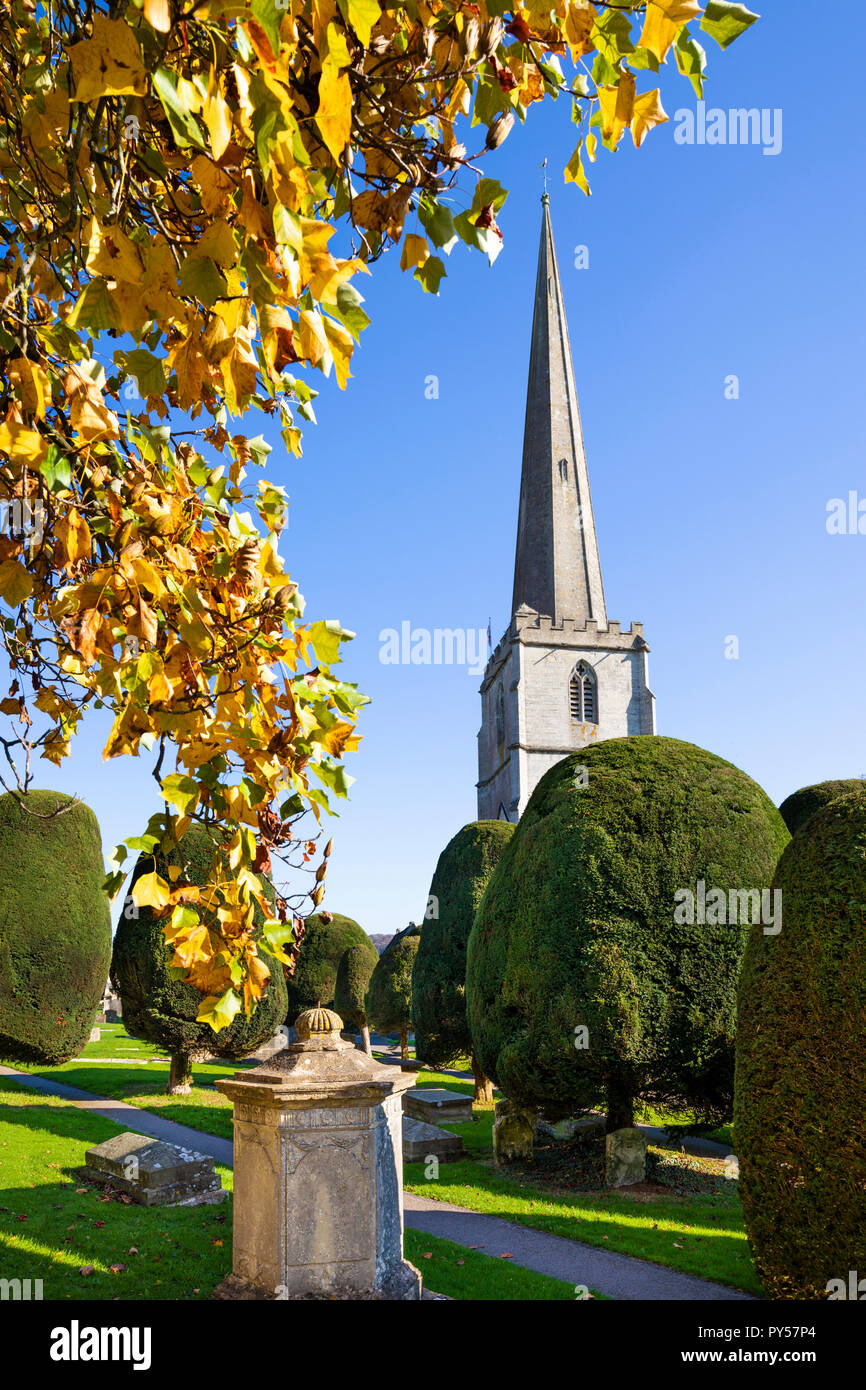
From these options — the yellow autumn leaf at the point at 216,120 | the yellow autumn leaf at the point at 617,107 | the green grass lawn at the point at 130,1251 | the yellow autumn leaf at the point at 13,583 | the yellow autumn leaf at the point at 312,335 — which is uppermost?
the yellow autumn leaf at the point at 617,107

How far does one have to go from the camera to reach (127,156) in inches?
82.1

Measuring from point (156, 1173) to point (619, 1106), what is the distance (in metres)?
6.18

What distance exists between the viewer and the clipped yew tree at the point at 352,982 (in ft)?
109

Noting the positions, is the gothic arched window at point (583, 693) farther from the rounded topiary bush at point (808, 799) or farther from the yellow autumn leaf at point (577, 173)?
the yellow autumn leaf at point (577, 173)

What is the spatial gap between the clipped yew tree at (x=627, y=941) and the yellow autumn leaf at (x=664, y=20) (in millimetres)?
10988

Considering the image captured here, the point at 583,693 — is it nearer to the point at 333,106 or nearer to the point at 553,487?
the point at 553,487

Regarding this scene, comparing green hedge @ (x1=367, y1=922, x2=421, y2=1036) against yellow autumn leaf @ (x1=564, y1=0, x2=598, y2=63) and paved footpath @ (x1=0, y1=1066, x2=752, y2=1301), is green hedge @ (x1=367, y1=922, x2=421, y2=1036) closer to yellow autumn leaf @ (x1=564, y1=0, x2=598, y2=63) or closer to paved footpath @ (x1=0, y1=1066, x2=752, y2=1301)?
paved footpath @ (x1=0, y1=1066, x2=752, y2=1301)

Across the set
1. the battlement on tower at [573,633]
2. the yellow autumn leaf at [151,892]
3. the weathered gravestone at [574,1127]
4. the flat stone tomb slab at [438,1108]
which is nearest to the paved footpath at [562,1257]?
the weathered gravestone at [574,1127]

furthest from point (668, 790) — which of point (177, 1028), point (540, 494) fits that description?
point (540, 494)

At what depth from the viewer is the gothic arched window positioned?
155 feet

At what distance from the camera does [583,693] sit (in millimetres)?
47844

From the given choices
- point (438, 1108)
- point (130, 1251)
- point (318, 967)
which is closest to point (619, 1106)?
point (130, 1251)

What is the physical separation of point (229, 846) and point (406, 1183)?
11.8 metres
